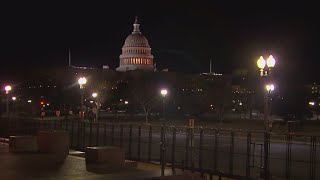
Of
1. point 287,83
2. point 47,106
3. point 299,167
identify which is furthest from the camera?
point 47,106

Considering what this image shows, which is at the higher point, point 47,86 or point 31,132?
point 47,86

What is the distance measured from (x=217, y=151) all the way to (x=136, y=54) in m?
163

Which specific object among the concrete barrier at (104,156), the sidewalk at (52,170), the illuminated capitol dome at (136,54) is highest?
the illuminated capitol dome at (136,54)

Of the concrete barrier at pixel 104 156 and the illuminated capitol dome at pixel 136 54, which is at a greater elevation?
the illuminated capitol dome at pixel 136 54

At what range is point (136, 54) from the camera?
183 metres

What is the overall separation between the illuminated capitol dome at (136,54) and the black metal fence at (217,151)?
5607 inches

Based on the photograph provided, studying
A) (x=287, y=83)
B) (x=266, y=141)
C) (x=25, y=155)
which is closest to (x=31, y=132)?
(x=25, y=155)

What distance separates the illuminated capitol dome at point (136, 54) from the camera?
183 meters

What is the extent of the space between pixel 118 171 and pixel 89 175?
1265 mm

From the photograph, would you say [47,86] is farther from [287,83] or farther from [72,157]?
[72,157]

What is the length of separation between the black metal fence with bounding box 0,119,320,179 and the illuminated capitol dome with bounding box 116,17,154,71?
142406 millimetres

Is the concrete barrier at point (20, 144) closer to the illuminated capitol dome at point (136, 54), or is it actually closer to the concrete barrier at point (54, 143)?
the concrete barrier at point (54, 143)

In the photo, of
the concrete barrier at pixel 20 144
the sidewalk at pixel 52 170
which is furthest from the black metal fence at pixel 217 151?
the concrete barrier at pixel 20 144

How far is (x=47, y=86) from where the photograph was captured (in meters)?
102
